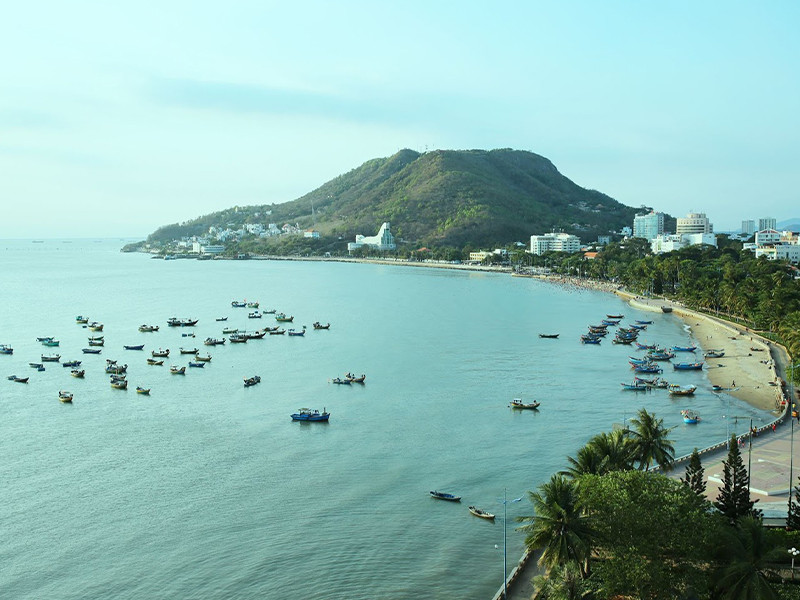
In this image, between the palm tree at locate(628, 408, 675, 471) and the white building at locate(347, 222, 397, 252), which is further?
the white building at locate(347, 222, 397, 252)

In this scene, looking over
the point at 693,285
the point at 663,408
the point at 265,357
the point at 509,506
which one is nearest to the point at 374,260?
the point at 693,285

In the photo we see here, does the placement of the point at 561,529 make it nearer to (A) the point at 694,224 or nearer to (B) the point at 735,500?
(B) the point at 735,500

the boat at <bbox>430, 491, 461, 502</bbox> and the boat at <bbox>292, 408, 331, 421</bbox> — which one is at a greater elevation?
the boat at <bbox>292, 408, 331, 421</bbox>

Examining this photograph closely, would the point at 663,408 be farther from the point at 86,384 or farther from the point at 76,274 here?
the point at 76,274

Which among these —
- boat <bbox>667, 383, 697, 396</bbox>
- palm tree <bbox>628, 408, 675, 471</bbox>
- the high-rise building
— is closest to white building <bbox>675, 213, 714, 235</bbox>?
the high-rise building

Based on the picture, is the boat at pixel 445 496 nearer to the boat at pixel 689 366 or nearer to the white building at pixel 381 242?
the boat at pixel 689 366

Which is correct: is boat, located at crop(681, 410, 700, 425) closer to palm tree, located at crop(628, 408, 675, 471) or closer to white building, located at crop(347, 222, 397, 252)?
palm tree, located at crop(628, 408, 675, 471)

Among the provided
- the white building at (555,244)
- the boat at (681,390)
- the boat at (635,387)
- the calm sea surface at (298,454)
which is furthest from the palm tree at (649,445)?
the white building at (555,244)
